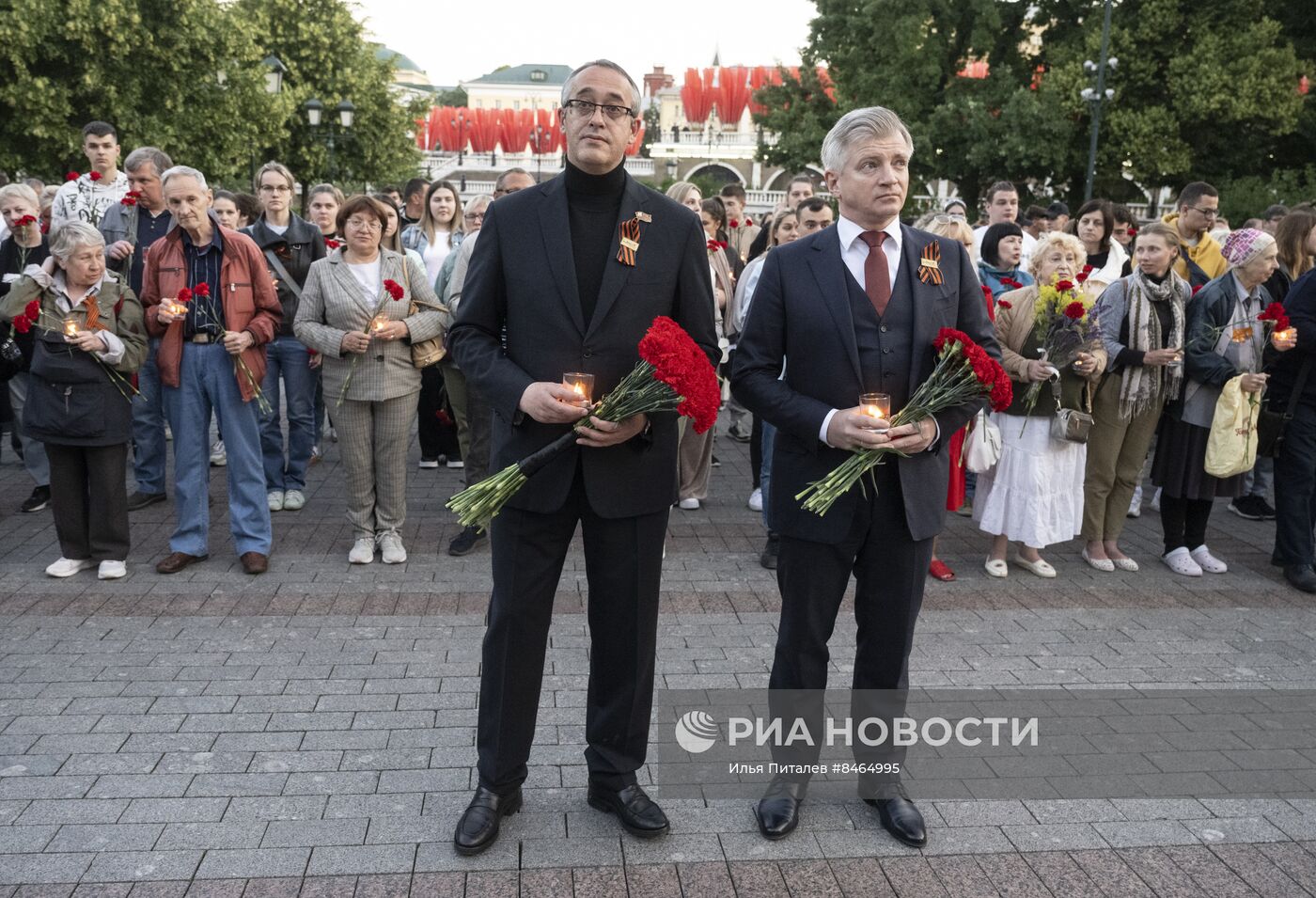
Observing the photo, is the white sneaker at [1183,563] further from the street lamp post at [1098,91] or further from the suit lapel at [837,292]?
the street lamp post at [1098,91]

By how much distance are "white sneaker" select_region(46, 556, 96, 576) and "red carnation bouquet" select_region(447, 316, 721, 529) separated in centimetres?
395

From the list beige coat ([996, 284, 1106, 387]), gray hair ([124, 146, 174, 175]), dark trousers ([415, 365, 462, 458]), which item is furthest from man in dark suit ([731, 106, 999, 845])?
dark trousers ([415, 365, 462, 458])

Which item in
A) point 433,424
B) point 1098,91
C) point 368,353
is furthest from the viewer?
point 1098,91

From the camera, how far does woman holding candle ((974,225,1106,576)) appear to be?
674cm

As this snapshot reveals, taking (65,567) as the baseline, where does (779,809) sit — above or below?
Result: above

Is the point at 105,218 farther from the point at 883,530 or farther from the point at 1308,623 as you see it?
the point at 1308,623

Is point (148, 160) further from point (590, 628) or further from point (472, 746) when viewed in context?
point (590, 628)

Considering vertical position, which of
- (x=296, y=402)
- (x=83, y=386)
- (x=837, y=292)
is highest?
(x=837, y=292)

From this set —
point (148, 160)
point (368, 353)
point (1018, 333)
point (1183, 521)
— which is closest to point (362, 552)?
point (368, 353)

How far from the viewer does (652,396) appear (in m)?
3.38

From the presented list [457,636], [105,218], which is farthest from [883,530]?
[105,218]

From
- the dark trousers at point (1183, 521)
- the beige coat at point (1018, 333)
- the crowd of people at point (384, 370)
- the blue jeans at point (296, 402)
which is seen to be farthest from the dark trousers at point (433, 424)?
the dark trousers at point (1183, 521)

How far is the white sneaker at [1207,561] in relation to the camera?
23.9 ft

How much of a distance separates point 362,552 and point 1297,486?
5850 mm
